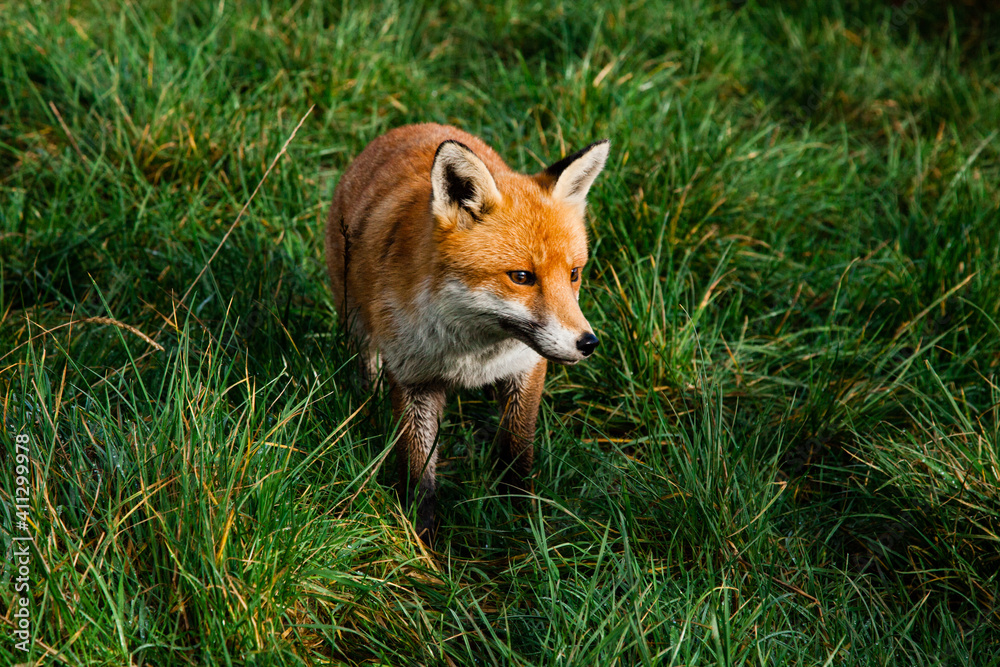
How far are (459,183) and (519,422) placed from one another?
1.18 meters

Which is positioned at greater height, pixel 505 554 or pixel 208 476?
pixel 208 476

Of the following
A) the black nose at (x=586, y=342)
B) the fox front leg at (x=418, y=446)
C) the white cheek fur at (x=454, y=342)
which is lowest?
the fox front leg at (x=418, y=446)

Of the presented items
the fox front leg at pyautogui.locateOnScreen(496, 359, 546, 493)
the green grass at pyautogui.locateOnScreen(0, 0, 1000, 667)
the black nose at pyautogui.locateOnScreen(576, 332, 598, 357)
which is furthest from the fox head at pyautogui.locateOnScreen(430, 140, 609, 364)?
the green grass at pyautogui.locateOnScreen(0, 0, 1000, 667)

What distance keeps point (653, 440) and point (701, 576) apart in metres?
0.72

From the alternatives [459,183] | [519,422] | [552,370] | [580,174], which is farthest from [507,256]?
[552,370]

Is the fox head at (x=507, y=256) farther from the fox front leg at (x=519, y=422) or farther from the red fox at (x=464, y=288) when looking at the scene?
the fox front leg at (x=519, y=422)

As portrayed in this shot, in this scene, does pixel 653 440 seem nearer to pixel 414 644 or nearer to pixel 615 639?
pixel 615 639

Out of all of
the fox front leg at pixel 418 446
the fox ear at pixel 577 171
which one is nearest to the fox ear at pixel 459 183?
the fox ear at pixel 577 171

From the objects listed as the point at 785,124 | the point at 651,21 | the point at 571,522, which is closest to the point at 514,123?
the point at 651,21

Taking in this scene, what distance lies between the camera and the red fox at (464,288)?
3.14 meters

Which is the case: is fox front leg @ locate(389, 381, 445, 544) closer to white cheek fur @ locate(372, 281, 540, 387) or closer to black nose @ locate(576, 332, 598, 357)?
white cheek fur @ locate(372, 281, 540, 387)

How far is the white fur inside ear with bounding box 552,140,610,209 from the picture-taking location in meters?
3.40

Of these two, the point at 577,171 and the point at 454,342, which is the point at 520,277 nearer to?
the point at 454,342

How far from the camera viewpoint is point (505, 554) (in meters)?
3.46
